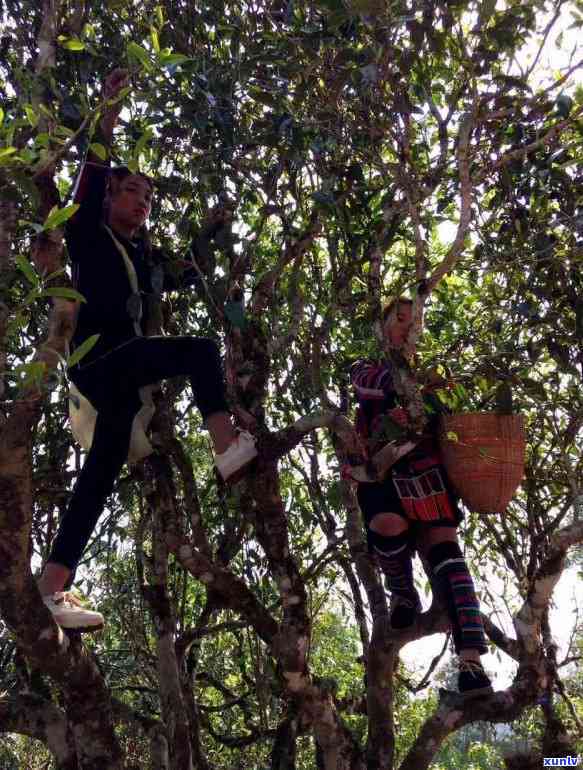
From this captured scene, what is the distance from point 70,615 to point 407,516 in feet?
5.44

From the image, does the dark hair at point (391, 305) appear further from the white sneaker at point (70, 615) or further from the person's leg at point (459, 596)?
the white sneaker at point (70, 615)

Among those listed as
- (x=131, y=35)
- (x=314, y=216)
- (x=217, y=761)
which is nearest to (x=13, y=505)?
(x=314, y=216)

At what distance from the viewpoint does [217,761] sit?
824 cm

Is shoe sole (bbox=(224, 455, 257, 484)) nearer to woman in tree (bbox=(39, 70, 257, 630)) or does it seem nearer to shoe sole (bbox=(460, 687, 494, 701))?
woman in tree (bbox=(39, 70, 257, 630))

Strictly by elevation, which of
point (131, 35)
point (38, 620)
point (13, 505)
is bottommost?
point (38, 620)

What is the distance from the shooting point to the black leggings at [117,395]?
3.20 meters

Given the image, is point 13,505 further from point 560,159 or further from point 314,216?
point 560,159

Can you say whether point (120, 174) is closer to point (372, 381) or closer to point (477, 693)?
point (372, 381)

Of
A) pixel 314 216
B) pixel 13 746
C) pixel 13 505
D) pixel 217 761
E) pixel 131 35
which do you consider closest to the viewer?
pixel 13 505

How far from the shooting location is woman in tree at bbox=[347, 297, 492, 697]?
373cm

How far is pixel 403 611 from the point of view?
384 cm

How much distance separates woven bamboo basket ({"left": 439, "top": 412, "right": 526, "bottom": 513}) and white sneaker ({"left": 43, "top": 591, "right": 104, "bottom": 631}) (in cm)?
162

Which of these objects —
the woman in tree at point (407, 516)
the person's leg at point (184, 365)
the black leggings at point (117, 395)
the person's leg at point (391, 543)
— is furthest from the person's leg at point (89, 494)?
the person's leg at point (391, 543)

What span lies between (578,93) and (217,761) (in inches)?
277
